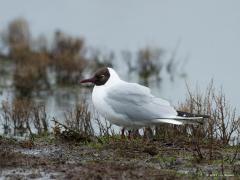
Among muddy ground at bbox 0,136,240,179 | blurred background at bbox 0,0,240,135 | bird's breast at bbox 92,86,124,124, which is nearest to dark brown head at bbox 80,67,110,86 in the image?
bird's breast at bbox 92,86,124,124

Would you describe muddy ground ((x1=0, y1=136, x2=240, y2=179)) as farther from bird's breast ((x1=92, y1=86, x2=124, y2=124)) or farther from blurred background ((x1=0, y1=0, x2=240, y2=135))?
blurred background ((x1=0, y1=0, x2=240, y2=135))

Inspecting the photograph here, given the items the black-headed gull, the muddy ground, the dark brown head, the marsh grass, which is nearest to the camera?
the muddy ground

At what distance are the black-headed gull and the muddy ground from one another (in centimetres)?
34

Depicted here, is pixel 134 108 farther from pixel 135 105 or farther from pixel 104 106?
pixel 104 106

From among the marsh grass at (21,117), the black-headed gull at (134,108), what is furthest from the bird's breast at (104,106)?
the marsh grass at (21,117)

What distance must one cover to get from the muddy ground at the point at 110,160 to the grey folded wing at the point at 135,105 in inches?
15.4

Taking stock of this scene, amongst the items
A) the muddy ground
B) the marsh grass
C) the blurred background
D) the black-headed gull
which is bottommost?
the muddy ground

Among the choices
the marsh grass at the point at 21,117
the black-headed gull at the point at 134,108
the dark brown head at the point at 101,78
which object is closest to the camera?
the black-headed gull at the point at 134,108

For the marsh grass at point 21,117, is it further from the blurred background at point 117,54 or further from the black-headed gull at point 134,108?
the black-headed gull at point 134,108

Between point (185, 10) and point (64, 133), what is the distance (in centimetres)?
5611

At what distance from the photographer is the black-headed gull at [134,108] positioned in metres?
10.4

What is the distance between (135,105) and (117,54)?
83.1 feet

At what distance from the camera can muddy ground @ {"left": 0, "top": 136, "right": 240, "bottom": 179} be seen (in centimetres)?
820

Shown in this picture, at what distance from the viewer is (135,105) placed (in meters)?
10.5
